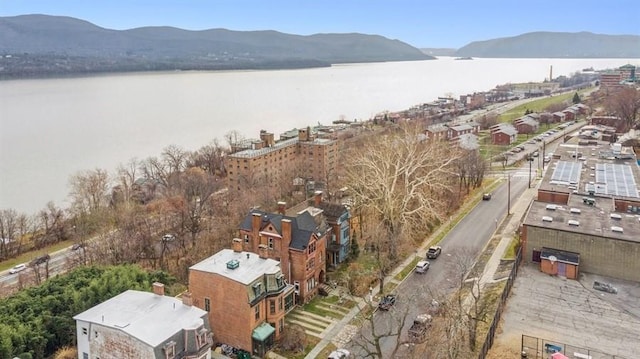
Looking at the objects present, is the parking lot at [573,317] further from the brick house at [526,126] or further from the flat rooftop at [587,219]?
the brick house at [526,126]

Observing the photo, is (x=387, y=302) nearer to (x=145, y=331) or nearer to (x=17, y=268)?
(x=145, y=331)

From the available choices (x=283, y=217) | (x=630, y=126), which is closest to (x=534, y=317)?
(x=283, y=217)

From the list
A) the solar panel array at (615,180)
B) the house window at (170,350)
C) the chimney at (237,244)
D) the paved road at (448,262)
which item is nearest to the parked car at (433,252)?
the paved road at (448,262)

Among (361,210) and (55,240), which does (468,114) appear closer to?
(361,210)

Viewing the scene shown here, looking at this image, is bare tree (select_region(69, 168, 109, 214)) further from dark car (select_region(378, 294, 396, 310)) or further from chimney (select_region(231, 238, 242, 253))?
dark car (select_region(378, 294, 396, 310))

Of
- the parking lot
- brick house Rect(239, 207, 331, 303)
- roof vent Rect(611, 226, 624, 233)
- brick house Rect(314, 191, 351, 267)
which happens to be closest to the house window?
brick house Rect(239, 207, 331, 303)

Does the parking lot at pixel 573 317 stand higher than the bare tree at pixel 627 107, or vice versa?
the bare tree at pixel 627 107

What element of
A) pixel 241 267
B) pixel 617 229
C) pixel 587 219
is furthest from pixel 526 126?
pixel 241 267
